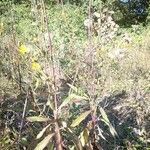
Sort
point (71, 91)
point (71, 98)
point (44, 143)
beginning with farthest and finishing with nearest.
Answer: point (71, 91)
point (71, 98)
point (44, 143)

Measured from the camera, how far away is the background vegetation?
322 cm

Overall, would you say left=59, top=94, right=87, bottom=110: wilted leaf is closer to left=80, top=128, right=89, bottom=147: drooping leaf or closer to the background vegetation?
the background vegetation

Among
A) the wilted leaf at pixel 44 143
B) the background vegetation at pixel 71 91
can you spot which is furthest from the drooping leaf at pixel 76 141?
the wilted leaf at pixel 44 143

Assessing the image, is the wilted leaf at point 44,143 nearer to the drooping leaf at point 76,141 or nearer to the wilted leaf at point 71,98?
the drooping leaf at point 76,141

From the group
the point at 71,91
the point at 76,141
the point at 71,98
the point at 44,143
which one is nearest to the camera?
the point at 44,143

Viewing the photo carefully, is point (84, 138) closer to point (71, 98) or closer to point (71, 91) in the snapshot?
point (71, 98)

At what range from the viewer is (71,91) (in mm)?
4617

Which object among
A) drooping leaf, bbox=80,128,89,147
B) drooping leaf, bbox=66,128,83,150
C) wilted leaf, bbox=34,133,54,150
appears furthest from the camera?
drooping leaf, bbox=80,128,89,147

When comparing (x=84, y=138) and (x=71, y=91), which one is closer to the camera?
(x=84, y=138)

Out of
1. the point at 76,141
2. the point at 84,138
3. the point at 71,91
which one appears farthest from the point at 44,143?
the point at 71,91

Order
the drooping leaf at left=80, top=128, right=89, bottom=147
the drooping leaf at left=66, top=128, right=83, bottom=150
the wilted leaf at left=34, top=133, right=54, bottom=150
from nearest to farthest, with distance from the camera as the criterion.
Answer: the wilted leaf at left=34, top=133, right=54, bottom=150, the drooping leaf at left=66, top=128, right=83, bottom=150, the drooping leaf at left=80, top=128, right=89, bottom=147

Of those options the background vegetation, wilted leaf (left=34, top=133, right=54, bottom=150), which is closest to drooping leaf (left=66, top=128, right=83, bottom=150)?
the background vegetation

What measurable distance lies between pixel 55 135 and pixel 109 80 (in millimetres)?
2701

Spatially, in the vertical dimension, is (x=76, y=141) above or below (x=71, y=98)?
below
